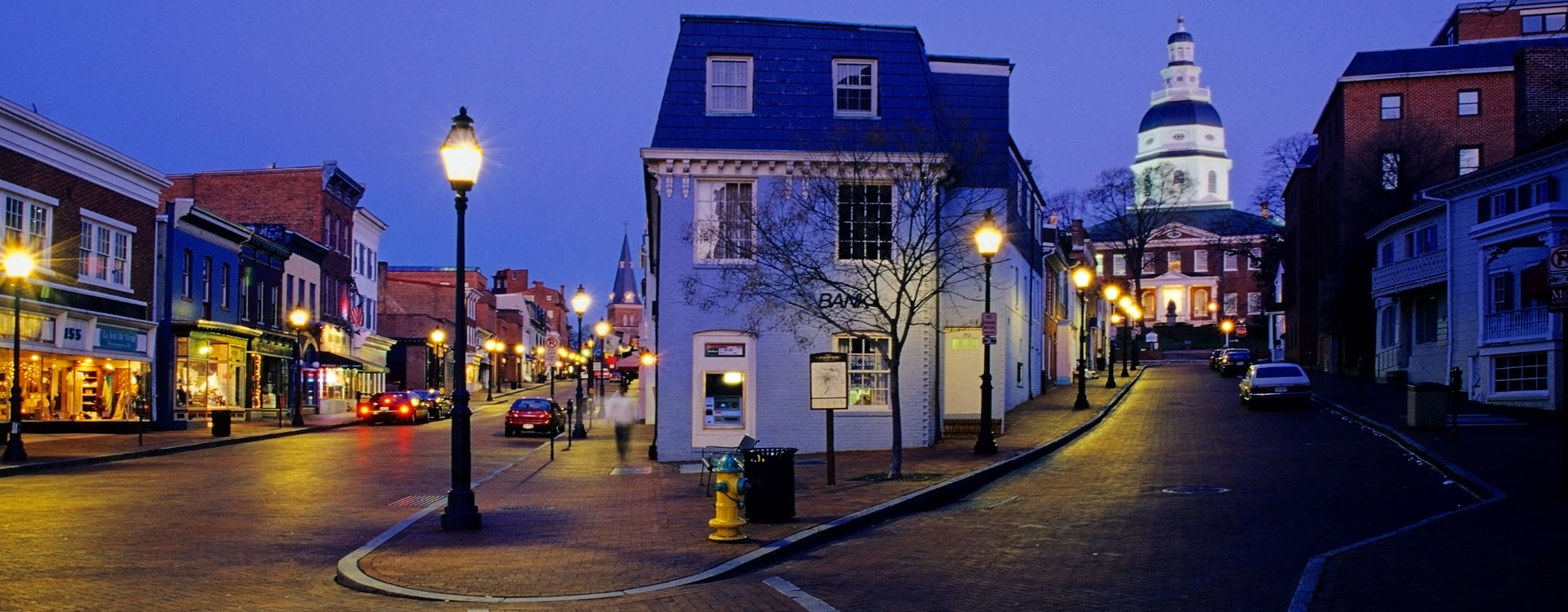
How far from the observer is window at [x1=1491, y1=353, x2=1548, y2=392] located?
3541 cm

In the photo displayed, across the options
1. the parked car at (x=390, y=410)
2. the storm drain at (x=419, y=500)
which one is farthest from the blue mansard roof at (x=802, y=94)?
the parked car at (x=390, y=410)

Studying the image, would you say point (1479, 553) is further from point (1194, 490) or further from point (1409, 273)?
point (1409, 273)

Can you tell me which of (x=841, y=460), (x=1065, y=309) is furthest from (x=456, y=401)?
(x=1065, y=309)

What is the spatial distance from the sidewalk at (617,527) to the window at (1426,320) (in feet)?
77.3

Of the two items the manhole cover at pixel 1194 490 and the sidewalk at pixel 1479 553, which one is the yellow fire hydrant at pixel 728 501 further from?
the manhole cover at pixel 1194 490

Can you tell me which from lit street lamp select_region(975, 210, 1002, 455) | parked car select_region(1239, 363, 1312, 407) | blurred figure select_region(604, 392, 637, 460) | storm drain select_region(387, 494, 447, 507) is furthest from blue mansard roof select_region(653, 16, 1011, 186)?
parked car select_region(1239, 363, 1312, 407)

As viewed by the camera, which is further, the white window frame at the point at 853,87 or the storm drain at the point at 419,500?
the white window frame at the point at 853,87

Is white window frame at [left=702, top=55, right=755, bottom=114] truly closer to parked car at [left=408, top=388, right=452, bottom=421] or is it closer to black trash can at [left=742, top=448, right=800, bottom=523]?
black trash can at [left=742, top=448, right=800, bottom=523]

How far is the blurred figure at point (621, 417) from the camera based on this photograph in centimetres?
3568

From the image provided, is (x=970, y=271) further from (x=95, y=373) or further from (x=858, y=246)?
(x=95, y=373)


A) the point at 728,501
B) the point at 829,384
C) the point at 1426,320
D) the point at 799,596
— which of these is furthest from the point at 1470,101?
the point at 799,596

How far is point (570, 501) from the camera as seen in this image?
2002 cm

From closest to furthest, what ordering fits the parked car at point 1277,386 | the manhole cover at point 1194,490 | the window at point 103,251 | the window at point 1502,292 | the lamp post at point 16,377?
1. the manhole cover at point 1194,490
2. the lamp post at point 16,377
3. the window at point 1502,292
4. the parked car at point 1277,386
5. the window at point 103,251

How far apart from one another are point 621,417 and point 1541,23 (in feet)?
154
